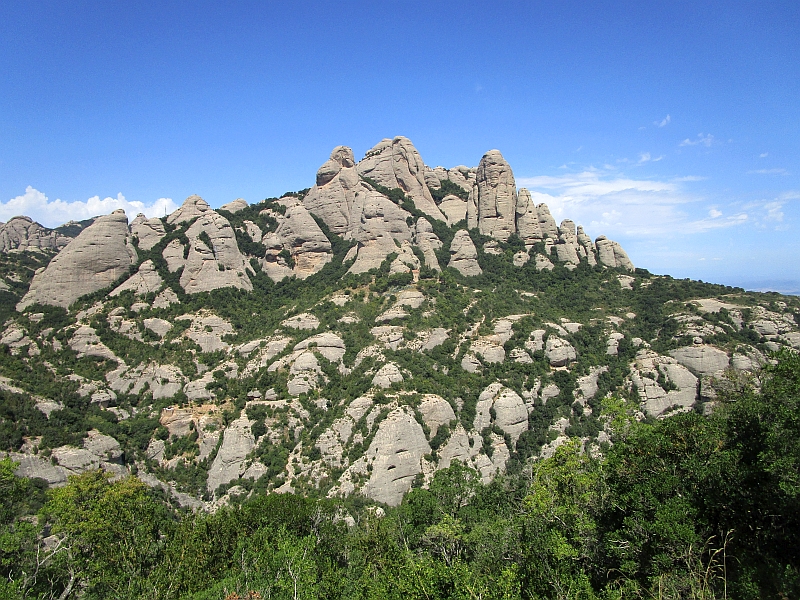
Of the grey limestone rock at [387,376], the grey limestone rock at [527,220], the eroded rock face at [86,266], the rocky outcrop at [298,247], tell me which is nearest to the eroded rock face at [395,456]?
the grey limestone rock at [387,376]

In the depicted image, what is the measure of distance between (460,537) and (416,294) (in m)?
38.0

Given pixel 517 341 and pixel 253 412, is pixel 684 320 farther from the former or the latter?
pixel 253 412

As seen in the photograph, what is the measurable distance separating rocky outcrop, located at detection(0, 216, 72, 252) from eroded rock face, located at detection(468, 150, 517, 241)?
9377cm

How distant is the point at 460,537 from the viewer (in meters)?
28.4

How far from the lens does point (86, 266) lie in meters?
63.9

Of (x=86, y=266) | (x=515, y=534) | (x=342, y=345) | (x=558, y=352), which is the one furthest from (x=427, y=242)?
(x=515, y=534)

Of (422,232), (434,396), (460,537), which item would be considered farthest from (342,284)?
(460,537)

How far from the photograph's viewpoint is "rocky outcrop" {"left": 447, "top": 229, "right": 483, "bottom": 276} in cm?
7512

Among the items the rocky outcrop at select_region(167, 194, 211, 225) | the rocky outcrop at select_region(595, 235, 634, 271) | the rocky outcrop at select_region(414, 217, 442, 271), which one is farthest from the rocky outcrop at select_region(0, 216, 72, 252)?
the rocky outcrop at select_region(595, 235, 634, 271)

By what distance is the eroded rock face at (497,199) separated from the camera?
84.8 metres

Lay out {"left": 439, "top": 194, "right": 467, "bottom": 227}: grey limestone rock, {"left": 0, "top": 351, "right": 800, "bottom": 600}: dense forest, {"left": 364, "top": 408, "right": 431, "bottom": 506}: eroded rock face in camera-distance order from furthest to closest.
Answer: {"left": 439, "top": 194, "right": 467, "bottom": 227}: grey limestone rock, {"left": 364, "top": 408, "right": 431, "bottom": 506}: eroded rock face, {"left": 0, "top": 351, "right": 800, "bottom": 600}: dense forest

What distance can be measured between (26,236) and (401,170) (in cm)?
8467

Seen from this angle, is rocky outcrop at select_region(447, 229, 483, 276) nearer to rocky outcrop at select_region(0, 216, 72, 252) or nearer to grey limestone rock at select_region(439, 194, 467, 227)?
grey limestone rock at select_region(439, 194, 467, 227)

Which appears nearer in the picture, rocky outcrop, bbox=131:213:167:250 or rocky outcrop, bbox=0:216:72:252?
rocky outcrop, bbox=131:213:167:250
